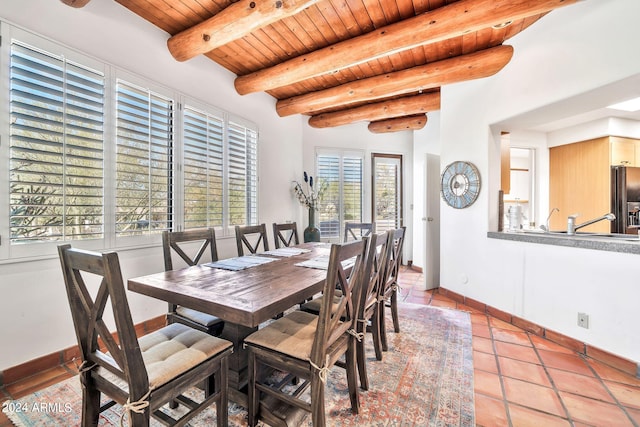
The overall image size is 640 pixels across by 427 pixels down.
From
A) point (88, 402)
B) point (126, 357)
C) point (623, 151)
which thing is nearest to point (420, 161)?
point (623, 151)

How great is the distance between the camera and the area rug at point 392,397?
4.79 feet

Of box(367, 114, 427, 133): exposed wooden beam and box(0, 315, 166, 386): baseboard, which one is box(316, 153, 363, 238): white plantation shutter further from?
box(0, 315, 166, 386): baseboard

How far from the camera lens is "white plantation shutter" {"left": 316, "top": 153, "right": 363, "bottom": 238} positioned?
4.98 m

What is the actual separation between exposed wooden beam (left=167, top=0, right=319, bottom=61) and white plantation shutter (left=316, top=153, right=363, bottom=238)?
2.78m

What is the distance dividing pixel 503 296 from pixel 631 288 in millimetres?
1022

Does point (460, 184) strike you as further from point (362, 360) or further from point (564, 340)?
point (362, 360)

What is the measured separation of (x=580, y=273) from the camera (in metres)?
2.23

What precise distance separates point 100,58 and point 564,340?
4.52 meters

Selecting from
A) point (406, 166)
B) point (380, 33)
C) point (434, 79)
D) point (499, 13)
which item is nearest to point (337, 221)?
point (406, 166)

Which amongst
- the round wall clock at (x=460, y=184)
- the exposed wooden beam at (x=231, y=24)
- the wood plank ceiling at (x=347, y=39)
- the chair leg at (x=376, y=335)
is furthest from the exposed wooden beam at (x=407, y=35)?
the chair leg at (x=376, y=335)

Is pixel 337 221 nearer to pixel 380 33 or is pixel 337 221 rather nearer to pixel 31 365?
pixel 380 33

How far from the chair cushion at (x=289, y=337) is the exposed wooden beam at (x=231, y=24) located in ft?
7.36

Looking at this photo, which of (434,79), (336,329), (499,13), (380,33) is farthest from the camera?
(434,79)

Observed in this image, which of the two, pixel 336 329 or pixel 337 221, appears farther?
pixel 337 221
